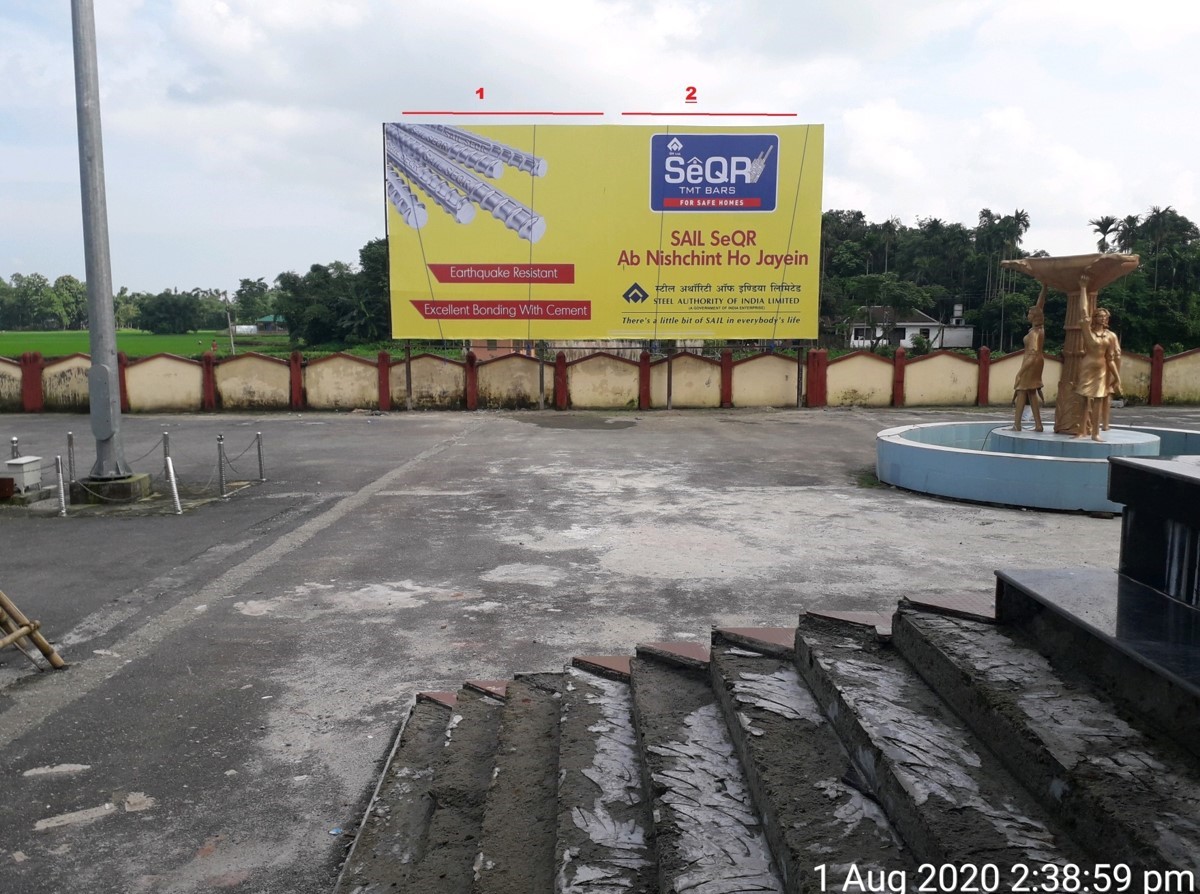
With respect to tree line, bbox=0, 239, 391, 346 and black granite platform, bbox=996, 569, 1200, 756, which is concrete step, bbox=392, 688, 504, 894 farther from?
tree line, bbox=0, 239, 391, 346

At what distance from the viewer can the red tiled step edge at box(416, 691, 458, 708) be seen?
4.48 m

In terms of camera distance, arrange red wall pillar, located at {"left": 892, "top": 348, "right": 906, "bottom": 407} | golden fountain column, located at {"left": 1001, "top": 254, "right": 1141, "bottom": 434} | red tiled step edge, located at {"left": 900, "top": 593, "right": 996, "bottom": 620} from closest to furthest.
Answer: red tiled step edge, located at {"left": 900, "top": 593, "right": 996, "bottom": 620}
golden fountain column, located at {"left": 1001, "top": 254, "right": 1141, "bottom": 434}
red wall pillar, located at {"left": 892, "top": 348, "right": 906, "bottom": 407}

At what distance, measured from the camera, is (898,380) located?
24641 mm

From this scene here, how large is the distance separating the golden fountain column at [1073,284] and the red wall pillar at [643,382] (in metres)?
13.1

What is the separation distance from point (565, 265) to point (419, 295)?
3.64 m

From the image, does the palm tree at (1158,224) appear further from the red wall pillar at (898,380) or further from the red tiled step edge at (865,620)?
the red tiled step edge at (865,620)

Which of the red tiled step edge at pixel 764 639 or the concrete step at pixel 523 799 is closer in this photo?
the concrete step at pixel 523 799

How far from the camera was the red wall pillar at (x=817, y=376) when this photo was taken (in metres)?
24.4

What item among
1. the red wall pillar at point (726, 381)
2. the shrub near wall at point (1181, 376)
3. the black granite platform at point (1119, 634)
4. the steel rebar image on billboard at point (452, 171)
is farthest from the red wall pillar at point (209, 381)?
the shrub near wall at point (1181, 376)

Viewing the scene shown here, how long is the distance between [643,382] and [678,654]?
67.3ft

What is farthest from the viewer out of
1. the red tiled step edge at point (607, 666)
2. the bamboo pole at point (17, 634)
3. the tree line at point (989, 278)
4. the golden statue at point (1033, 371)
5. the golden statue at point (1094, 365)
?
the tree line at point (989, 278)

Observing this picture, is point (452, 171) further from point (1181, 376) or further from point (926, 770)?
point (1181, 376)

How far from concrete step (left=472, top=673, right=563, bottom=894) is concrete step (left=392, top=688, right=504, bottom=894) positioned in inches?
3.6

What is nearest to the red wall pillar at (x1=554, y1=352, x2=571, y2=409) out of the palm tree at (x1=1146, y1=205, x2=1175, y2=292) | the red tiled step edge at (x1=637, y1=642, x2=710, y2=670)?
the red tiled step edge at (x1=637, y1=642, x2=710, y2=670)
